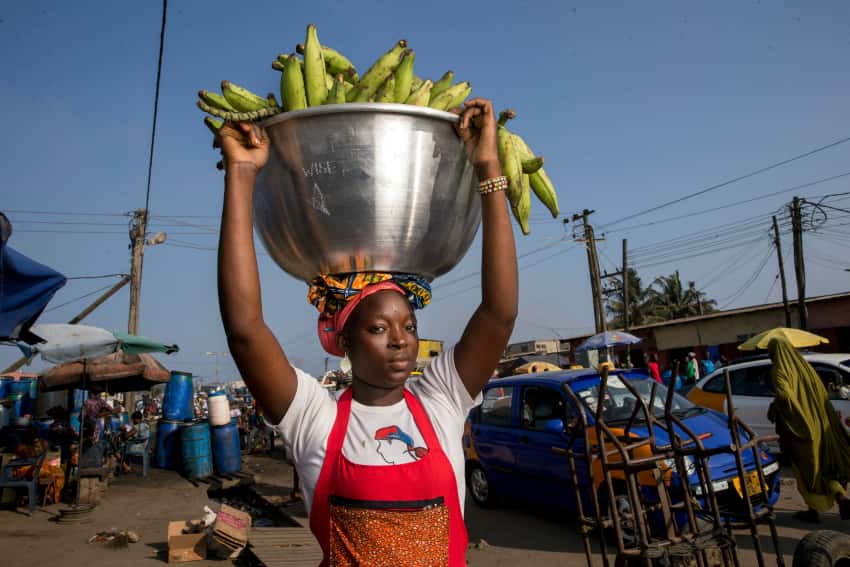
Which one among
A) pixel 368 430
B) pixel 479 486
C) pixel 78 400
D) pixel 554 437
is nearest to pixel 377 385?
pixel 368 430

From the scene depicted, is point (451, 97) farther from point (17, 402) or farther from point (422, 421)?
point (17, 402)

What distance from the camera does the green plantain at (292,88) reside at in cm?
160

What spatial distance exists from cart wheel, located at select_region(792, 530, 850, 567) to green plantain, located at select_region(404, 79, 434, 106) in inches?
132

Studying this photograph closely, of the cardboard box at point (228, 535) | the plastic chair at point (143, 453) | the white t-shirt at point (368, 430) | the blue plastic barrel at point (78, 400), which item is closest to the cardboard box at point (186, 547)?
the cardboard box at point (228, 535)

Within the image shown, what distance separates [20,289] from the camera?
200 inches

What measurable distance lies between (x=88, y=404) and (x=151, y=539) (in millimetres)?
5171

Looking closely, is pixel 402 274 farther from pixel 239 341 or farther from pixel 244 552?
pixel 244 552

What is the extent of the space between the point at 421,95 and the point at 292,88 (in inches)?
14.8

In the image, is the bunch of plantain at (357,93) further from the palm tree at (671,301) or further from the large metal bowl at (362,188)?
the palm tree at (671,301)

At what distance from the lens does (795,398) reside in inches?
220

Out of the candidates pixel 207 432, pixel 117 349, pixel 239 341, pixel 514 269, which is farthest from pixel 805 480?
pixel 207 432

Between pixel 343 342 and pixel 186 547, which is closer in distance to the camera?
pixel 343 342

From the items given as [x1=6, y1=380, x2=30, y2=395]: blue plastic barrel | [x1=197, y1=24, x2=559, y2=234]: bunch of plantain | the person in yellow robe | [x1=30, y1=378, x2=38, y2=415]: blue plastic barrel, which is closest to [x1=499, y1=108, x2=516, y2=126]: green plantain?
[x1=197, y1=24, x2=559, y2=234]: bunch of plantain

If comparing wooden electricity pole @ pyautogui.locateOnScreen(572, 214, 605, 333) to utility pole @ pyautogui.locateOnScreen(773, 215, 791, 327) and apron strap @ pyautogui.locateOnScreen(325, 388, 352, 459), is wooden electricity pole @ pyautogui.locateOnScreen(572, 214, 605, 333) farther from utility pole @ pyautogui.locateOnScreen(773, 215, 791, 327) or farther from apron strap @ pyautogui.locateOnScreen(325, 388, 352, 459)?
apron strap @ pyautogui.locateOnScreen(325, 388, 352, 459)
